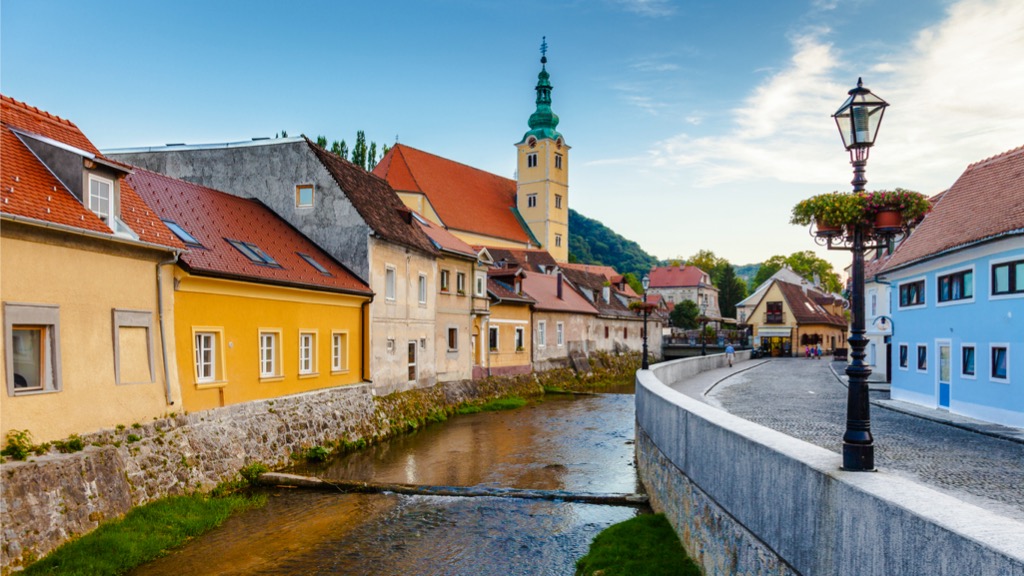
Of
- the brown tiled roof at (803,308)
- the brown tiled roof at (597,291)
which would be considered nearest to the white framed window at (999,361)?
the brown tiled roof at (597,291)

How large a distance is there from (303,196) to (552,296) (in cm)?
2567

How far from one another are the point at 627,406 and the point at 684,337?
4015cm

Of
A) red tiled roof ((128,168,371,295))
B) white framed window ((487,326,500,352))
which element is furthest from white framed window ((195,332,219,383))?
white framed window ((487,326,500,352))

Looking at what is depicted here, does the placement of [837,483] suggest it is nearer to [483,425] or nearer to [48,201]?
[48,201]

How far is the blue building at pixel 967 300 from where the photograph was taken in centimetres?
1625

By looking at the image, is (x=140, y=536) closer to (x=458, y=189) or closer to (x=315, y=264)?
(x=315, y=264)

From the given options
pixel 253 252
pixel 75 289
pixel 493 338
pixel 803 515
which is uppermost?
pixel 253 252

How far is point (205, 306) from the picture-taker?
16.7m

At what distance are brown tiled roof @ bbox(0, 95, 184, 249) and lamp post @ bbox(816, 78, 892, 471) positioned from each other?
1196 centimetres

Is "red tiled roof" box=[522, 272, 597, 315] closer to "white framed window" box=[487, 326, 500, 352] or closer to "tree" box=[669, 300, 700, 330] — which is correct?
"white framed window" box=[487, 326, 500, 352]

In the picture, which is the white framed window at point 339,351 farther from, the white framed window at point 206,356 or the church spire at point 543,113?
the church spire at point 543,113

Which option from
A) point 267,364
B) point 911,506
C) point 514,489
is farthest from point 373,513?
point 911,506

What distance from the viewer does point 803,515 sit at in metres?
5.76

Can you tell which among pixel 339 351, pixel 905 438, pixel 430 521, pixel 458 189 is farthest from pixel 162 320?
pixel 458 189
